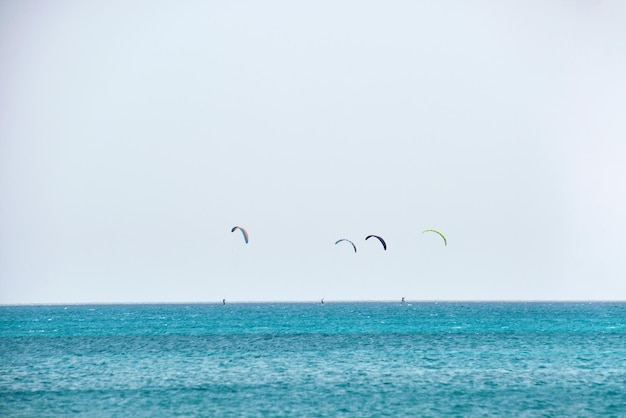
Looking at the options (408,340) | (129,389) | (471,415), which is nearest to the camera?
(471,415)

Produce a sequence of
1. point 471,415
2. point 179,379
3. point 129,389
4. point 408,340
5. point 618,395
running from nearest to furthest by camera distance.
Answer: point 471,415
point 618,395
point 129,389
point 179,379
point 408,340

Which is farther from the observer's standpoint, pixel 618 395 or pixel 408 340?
pixel 408 340

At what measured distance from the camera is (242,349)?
67.4 meters

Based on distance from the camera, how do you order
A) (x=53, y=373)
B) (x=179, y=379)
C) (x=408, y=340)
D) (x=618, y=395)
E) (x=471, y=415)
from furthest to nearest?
(x=408, y=340) < (x=53, y=373) < (x=179, y=379) < (x=618, y=395) < (x=471, y=415)

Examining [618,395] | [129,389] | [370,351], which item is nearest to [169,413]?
[129,389]

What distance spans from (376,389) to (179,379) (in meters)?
11.6

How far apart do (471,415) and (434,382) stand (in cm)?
965

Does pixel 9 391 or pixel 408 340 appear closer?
pixel 9 391

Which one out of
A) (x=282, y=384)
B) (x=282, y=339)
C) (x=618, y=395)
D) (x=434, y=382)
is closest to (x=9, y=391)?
(x=282, y=384)

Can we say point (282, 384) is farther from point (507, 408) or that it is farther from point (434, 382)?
point (507, 408)

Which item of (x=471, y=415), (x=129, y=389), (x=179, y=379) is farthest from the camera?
(x=179, y=379)

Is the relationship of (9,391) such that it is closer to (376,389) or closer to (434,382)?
(376,389)

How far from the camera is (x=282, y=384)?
147 feet

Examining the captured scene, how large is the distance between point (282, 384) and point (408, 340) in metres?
34.7
